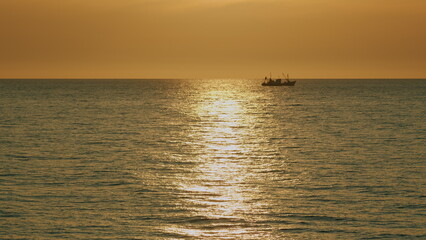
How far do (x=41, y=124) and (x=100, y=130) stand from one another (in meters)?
13.2

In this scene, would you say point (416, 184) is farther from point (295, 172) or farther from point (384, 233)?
point (384, 233)

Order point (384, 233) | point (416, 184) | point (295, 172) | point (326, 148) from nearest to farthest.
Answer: point (384, 233) < point (416, 184) < point (295, 172) < point (326, 148)

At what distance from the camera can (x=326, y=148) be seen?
2475 inches

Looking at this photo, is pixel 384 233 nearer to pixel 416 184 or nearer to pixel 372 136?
pixel 416 184

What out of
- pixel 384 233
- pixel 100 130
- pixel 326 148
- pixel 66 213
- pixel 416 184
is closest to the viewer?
pixel 384 233

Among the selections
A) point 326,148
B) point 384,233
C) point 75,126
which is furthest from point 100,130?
point 384,233

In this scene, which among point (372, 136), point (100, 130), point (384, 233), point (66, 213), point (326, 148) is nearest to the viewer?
point (384, 233)

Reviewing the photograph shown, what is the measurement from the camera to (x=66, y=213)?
3300 centimetres

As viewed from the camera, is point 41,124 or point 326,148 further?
point 41,124

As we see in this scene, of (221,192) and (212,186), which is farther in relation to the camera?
(212,186)

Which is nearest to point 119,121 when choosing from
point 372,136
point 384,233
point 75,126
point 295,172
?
point 75,126

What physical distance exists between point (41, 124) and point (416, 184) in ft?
208


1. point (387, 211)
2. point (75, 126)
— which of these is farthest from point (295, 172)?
point (75, 126)

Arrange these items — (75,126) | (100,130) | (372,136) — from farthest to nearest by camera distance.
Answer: (75,126)
(100,130)
(372,136)
